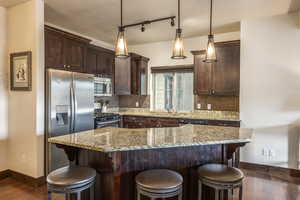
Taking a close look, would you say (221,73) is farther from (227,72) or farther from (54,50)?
(54,50)

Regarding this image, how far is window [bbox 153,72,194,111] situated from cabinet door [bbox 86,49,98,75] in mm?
1628

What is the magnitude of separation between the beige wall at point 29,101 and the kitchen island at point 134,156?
1.32m

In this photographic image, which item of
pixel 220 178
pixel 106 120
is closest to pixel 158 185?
pixel 220 178

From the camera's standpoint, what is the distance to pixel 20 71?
319cm

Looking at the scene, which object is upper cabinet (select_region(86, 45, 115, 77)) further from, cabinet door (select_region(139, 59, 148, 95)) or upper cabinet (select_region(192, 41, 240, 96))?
upper cabinet (select_region(192, 41, 240, 96))

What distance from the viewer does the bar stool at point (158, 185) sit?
1.62 metres

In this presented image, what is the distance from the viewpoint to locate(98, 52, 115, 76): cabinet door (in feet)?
15.8

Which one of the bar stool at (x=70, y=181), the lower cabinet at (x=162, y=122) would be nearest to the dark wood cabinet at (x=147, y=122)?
the lower cabinet at (x=162, y=122)

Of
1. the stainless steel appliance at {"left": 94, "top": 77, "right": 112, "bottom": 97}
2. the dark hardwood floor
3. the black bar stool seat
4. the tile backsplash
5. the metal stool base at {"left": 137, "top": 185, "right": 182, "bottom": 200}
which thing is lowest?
the dark hardwood floor

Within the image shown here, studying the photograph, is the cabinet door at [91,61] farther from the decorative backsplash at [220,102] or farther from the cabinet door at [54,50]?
the decorative backsplash at [220,102]

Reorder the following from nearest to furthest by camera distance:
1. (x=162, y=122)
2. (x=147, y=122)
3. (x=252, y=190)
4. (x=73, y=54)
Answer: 1. (x=252, y=190)
2. (x=73, y=54)
3. (x=162, y=122)
4. (x=147, y=122)

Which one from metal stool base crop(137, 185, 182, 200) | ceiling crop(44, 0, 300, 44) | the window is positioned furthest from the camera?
the window

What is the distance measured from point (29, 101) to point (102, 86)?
1836mm

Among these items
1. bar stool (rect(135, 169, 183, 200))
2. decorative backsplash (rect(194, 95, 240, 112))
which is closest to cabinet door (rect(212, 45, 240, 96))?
decorative backsplash (rect(194, 95, 240, 112))
